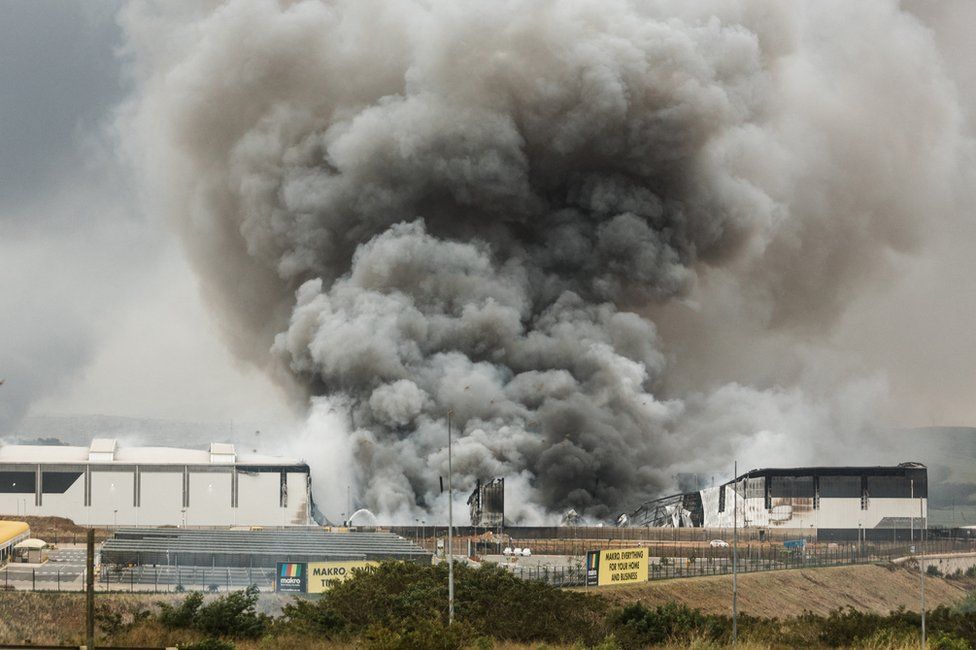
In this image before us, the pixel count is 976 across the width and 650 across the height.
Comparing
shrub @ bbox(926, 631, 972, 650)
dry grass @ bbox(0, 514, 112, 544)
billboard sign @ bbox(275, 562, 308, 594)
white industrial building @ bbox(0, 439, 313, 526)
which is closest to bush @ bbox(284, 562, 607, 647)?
billboard sign @ bbox(275, 562, 308, 594)

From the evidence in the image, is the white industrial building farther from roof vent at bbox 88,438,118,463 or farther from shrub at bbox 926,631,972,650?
shrub at bbox 926,631,972,650

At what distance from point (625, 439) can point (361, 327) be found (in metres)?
13.8

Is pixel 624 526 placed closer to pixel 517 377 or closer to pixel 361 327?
pixel 517 377

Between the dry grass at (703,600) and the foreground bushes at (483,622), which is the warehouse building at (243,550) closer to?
the dry grass at (703,600)

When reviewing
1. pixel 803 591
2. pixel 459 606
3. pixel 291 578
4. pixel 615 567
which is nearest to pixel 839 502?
pixel 803 591

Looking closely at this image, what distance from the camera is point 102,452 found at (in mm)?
65688

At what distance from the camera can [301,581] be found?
35.6 metres

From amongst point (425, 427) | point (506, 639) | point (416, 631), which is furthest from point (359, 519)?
point (416, 631)

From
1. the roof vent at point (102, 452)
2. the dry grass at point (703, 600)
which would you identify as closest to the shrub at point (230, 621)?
the dry grass at point (703, 600)

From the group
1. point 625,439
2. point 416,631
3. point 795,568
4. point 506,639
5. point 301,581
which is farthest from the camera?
point 625,439

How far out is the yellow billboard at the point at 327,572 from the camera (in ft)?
116

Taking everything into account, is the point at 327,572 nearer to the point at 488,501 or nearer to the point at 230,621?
the point at 230,621

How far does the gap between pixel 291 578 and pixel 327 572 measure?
92cm

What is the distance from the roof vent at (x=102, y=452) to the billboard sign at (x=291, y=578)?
3198cm
